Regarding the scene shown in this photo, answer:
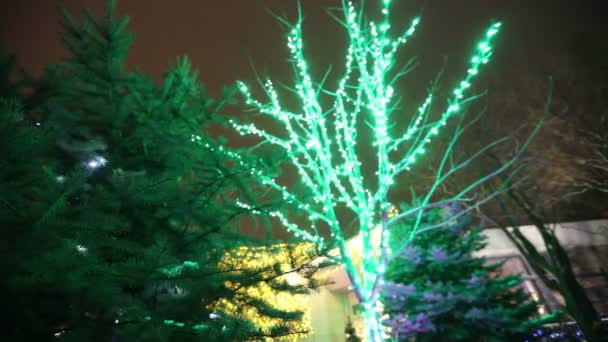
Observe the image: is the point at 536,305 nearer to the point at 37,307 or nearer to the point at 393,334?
the point at 393,334

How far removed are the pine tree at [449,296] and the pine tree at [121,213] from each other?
5.39m

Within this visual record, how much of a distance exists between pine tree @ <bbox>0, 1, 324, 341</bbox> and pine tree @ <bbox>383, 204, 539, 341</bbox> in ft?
17.7

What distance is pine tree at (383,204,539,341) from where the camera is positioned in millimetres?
6785

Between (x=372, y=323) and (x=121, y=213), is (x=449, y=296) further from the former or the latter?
(x=121, y=213)

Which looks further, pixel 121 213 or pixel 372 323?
pixel 372 323

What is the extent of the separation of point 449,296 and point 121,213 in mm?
6540

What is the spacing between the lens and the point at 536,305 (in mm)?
7289

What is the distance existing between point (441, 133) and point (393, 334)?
6.53 meters

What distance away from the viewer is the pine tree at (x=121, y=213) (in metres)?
1.35

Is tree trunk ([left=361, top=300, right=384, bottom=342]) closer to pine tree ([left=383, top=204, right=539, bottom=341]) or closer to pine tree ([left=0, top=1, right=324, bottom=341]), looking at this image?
pine tree ([left=383, top=204, right=539, bottom=341])

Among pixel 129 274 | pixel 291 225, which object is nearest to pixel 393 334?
pixel 291 225

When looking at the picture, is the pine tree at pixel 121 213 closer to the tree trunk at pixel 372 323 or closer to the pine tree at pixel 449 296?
the tree trunk at pixel 372 323

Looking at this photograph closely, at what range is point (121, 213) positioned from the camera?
Result: 8.02ft

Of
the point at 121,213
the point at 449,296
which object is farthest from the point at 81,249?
the point at 449,296
